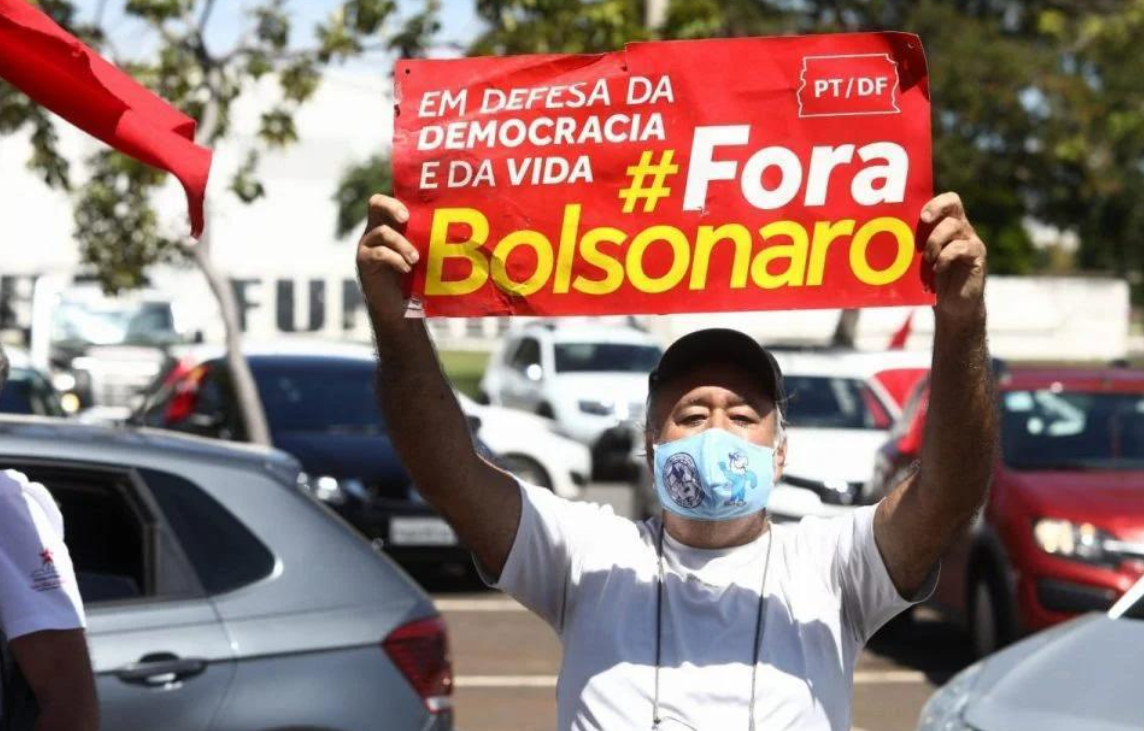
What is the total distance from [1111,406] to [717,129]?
9.06 meters

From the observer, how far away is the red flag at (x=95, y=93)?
11.8 feet

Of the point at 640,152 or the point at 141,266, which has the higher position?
the point at 640,152

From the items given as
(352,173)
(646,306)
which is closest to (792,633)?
(646,306)

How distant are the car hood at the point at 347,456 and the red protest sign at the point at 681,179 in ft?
36.1

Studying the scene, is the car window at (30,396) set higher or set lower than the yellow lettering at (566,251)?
lower

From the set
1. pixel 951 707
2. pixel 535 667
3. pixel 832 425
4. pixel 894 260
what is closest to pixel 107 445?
pixel 951 707

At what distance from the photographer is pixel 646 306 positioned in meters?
3.45

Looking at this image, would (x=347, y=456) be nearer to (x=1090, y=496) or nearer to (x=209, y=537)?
(x=1090, y=496)

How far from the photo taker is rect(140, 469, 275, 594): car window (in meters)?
5.99

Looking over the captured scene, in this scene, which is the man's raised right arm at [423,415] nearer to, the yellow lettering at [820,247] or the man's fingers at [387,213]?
the man's fingers at [387,213]

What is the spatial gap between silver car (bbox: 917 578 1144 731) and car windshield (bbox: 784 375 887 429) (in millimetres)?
8395

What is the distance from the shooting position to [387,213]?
10.9 ft

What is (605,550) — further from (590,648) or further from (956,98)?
(956,98)

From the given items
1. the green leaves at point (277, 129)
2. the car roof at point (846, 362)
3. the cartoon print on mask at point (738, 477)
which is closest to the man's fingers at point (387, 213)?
the cartoon print on mask at point (738, 477)
